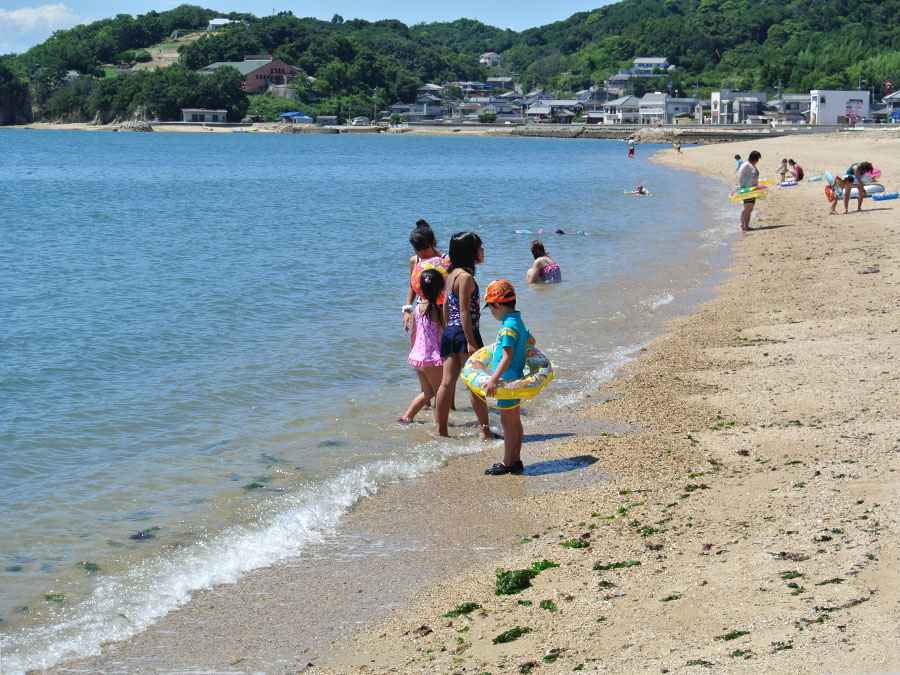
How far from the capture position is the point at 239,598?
Result: 20.9 feet

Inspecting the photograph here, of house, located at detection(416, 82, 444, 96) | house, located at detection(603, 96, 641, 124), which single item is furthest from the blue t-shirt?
house, located at detection(416, 82, 444, 96)

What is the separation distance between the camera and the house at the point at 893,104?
436 ft

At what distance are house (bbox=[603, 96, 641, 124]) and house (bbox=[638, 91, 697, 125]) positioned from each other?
1.44m

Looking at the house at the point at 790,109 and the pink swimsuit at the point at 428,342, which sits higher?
the house at the point at 790,109

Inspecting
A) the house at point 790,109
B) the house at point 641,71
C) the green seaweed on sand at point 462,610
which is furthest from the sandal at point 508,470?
the house at point 641,71

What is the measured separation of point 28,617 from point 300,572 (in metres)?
1.63

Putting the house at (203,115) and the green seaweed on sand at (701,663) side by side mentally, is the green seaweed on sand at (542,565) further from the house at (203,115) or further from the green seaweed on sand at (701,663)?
the house at (203,115)

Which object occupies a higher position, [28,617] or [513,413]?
[513,413]

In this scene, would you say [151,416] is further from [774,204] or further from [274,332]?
[774,204]

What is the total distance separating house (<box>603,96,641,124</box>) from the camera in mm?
163250

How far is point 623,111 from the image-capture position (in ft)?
541

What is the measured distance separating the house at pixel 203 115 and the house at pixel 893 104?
99.1m

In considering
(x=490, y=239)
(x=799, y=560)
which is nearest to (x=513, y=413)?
(x=799, y=560)

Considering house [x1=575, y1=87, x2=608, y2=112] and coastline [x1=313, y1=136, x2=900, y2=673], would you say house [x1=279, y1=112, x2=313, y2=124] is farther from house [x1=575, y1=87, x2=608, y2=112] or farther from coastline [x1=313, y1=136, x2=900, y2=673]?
coastline [x1=313, y1=136, x2=900, y2=673]
